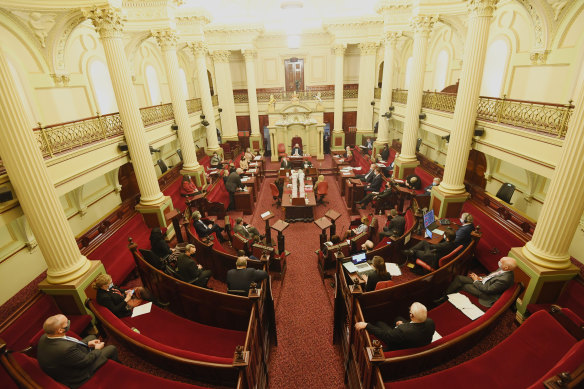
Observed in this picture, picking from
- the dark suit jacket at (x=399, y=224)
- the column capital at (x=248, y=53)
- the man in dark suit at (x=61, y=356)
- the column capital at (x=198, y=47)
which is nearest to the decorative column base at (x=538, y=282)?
the dark suit jacket at (x=399, y=224)

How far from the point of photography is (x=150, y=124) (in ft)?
33.9

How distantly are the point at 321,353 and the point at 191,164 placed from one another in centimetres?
888

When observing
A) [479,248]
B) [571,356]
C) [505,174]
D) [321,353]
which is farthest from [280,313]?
[505,174]

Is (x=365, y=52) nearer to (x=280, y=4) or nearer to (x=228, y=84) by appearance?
(x=280, y=4)

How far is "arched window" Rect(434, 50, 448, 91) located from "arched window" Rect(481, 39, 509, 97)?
3.15 metres

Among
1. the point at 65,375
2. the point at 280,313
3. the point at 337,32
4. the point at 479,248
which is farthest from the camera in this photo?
the point at 337,32

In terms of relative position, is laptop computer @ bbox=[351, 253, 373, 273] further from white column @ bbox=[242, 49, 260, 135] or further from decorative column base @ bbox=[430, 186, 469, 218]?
white column @ bbox=[242, 49, 260, 135]

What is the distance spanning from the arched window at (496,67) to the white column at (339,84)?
317 inches

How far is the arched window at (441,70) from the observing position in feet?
45.9

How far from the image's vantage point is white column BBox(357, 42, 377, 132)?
16.6m

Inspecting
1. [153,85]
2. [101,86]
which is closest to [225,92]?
[153,85]

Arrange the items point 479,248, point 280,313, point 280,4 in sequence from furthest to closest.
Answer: point 280,4
point 479,248
point 280,313

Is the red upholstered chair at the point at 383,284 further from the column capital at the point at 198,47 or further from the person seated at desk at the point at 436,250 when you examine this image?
the column capital at the point at 198,47

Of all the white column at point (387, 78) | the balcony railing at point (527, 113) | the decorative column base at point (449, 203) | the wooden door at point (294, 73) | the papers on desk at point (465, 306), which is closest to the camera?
the papers on desk at point (465, 306)
